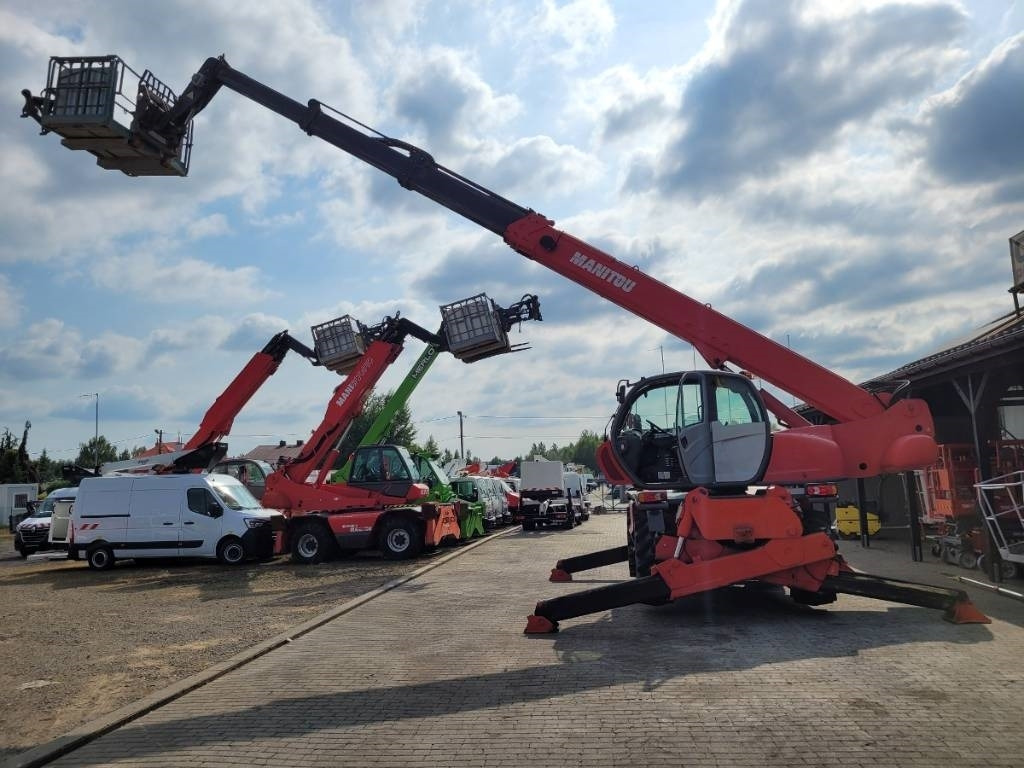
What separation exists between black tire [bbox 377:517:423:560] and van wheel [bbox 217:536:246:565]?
3244mm

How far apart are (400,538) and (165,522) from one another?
5421mm

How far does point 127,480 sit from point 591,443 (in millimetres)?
104961

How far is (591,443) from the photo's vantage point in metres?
121

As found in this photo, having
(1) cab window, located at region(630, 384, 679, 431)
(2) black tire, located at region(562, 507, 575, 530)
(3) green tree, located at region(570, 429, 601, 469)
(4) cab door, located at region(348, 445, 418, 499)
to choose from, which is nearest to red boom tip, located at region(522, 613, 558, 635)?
(1) cab window, located at region(630, 384, 679, 431)

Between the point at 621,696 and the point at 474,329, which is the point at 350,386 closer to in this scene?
the point at 474,329

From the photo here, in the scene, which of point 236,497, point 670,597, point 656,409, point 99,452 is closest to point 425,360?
point 236,497

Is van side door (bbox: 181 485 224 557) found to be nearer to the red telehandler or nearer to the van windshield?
the van windshield

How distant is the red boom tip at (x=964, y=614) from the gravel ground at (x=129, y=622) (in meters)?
7.69

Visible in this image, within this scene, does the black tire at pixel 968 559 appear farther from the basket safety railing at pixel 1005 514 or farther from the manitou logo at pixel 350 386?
the manitou logo at pixel 350 386

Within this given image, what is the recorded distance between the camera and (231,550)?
17.9m

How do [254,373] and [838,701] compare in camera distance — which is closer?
[838,701]

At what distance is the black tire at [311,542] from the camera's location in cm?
1778

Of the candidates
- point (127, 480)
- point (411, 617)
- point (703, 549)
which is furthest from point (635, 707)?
point (127, 480)

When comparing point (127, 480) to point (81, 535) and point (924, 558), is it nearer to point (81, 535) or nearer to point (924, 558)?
point (81, 535)
